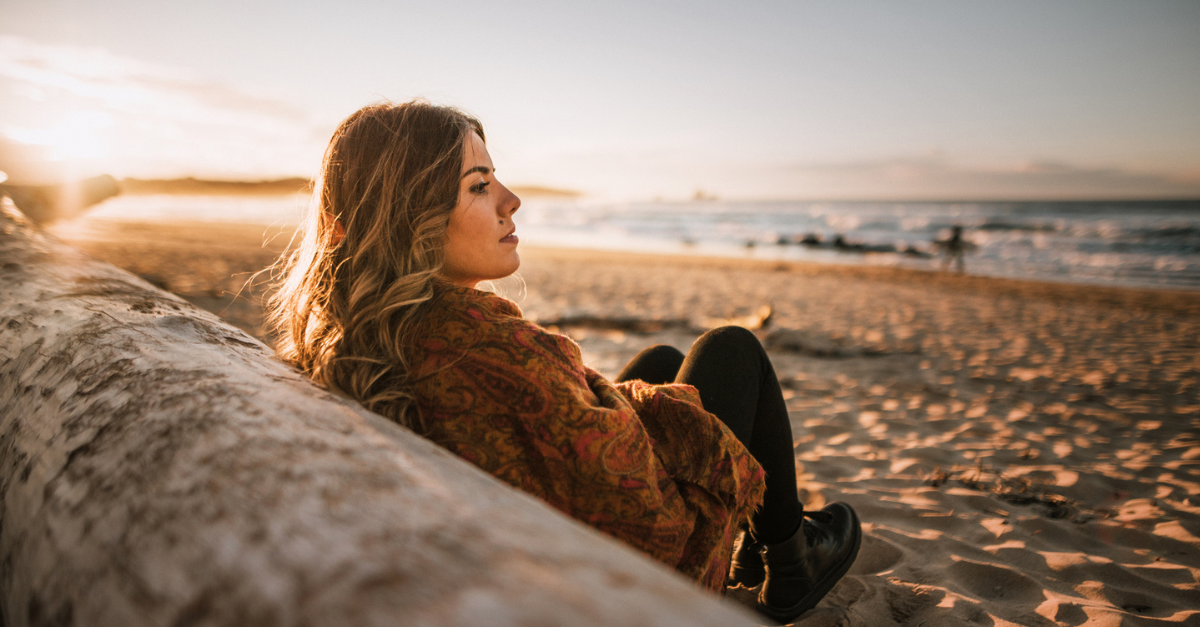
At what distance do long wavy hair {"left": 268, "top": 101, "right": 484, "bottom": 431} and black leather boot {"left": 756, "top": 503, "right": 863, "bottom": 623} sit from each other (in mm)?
1518

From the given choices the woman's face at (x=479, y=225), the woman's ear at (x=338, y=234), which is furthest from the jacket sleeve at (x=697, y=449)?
the woman's ear at (x=338, y=234)

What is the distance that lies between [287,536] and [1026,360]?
6447 mm

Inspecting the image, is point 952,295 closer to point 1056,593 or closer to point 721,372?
point 1056,593

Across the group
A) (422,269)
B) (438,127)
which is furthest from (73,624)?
(438,127)

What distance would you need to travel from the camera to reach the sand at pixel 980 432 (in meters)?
2.08

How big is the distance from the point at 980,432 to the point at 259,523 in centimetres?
405

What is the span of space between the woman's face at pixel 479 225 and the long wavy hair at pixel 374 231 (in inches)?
1.4

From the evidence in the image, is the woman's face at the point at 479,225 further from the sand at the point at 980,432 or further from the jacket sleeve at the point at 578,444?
the sand at the point at 980,432

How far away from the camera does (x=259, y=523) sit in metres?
0.74

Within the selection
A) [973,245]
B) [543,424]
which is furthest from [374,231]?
[973,245]

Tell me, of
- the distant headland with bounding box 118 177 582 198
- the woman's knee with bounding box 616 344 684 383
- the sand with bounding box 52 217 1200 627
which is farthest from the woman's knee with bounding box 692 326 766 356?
the distant headland with bounding box 118 177 582 198

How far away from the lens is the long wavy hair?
1.47 meters

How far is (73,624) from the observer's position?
2.53 feet

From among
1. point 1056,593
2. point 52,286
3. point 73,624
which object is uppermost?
point 52,286
